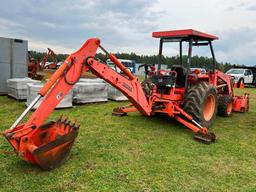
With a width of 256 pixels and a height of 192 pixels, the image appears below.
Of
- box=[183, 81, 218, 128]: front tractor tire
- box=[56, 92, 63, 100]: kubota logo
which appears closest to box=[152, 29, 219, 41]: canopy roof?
box=[183, 81, 218, 128]: front tractor tire

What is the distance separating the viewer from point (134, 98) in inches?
219

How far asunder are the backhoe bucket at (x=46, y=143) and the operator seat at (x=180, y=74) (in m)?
3.25

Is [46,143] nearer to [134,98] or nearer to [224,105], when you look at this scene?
[134,98]

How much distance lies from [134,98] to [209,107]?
98.3 inches

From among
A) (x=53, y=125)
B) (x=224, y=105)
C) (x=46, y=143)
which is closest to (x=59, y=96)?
(x=53, y=125)

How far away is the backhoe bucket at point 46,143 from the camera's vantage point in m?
3.44

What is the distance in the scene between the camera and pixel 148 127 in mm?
6484

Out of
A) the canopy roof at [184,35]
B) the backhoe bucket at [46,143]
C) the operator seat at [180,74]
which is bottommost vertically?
the backhoe bucket at [46,143]

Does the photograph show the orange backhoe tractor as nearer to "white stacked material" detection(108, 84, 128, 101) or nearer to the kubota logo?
the kubota logo

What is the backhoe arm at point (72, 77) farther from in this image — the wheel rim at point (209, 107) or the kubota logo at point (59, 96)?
the wheel rim at point (209, 107)

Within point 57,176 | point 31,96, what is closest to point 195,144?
point 57,176

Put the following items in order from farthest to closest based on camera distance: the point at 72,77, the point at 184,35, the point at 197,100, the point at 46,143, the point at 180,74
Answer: the point at 180,74
the point at 184,35
the point at 197,100
the point at 72,77
the point at 46,143

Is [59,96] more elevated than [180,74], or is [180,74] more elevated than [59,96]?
[180,74]

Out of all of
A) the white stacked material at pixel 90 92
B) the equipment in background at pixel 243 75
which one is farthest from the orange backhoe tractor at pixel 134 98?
the equipment in background at pixel 243 75
